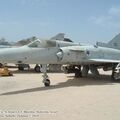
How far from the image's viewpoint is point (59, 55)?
44.7ft

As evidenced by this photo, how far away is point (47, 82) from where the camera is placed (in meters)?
12.9

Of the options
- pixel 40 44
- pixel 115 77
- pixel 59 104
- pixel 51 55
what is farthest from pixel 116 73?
pixel 59 104

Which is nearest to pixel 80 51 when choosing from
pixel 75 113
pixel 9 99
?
pixel 9 99

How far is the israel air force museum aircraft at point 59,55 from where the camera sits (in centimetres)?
1300

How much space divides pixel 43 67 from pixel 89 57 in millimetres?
3155

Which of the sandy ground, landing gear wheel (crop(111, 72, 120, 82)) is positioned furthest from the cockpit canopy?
landing gear wheel (crop(111, 72, 120, 82))

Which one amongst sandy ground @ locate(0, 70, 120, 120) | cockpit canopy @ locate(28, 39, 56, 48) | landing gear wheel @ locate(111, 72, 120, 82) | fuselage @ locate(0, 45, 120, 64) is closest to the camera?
sandy ground @ locate(0, 70, 120, 120)

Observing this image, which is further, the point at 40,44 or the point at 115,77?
the point at 115,77

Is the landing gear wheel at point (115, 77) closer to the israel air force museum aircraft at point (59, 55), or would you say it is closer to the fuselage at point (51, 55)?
the israel air force museum aircraft at point (59, 55)

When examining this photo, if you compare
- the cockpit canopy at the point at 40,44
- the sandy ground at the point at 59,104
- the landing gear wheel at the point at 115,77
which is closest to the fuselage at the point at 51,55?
the cockpit canopy at the point at 40,44

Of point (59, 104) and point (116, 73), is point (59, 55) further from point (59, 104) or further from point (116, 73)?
point (59, 104)

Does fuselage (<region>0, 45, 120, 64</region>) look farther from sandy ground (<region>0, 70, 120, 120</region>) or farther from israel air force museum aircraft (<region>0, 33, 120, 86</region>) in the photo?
sandy ground (<region>0, 70, 120, 120</region>)

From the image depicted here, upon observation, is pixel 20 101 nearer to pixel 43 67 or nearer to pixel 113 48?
pixel 43 67

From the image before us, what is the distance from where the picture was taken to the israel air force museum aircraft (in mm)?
13000
